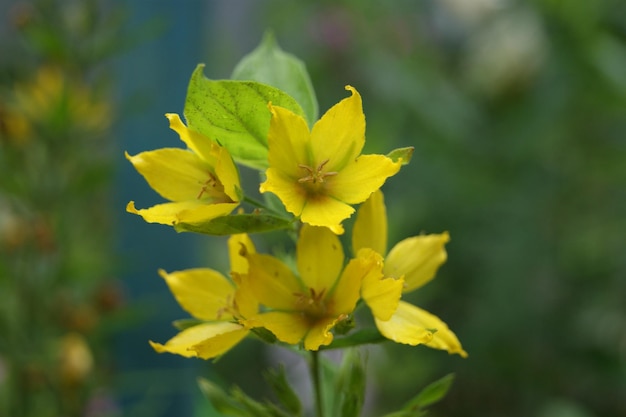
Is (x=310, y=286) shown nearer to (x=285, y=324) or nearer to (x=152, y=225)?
(x=285, y=324)

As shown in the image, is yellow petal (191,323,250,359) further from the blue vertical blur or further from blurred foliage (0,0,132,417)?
the blue vertical blur

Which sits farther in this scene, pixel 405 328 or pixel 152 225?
pixel 152 225

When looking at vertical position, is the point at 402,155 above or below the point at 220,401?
above

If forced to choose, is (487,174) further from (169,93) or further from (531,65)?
(169,93)

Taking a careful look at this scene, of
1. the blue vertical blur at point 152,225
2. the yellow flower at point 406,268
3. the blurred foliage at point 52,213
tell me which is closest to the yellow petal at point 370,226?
the yellow flower at point 406,268

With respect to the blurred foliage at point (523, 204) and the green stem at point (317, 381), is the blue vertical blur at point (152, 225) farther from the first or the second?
the green stem at point (317, 381)

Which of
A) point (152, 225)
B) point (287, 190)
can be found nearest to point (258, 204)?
point (287, 190)

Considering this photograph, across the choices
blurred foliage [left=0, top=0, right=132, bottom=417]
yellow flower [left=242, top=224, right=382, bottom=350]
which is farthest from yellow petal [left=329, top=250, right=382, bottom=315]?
blurred foliage [left=0, top=0, right=132, bottom=417]
